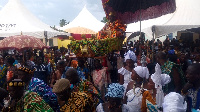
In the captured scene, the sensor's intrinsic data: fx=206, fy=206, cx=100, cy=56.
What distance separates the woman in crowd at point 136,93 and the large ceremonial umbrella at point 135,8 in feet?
6.92

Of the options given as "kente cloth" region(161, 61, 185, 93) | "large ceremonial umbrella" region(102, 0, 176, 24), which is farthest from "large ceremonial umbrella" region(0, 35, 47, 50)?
"kente cloth" region(161, 61, 185, 93)

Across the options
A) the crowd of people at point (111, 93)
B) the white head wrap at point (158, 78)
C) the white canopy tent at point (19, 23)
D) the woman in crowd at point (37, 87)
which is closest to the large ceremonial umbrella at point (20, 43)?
the crowd of people at point (111, 93)

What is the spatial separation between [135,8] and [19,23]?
25.0 feet

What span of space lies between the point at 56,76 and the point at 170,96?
3.94 m

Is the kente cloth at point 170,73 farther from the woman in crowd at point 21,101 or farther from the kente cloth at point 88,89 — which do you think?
the woman in crowd at point 21,101

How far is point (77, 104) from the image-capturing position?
2.79 metres

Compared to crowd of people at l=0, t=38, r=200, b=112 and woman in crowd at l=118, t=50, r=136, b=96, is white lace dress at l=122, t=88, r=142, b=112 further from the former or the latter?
woman in crowd at l=118, t=50, r=136, b=96

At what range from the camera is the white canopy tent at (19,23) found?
10.4 metres

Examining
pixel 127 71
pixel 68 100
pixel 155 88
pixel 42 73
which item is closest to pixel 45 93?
pixel 68 100

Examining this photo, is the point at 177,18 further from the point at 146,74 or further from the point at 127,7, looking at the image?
the point at 146,74

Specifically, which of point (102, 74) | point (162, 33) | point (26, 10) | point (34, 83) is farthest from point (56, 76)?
point (26, 10)

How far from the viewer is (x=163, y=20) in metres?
9.12

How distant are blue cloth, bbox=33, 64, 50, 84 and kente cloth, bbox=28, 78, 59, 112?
113 inches

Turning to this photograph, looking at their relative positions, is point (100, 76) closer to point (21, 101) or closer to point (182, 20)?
point (21, 101)
